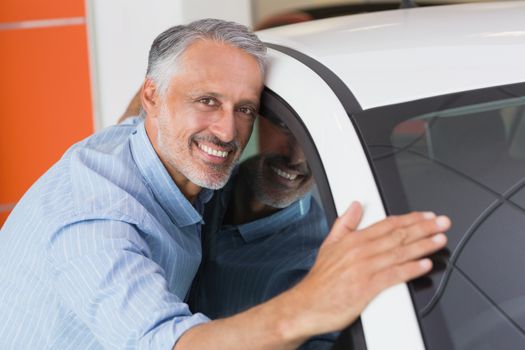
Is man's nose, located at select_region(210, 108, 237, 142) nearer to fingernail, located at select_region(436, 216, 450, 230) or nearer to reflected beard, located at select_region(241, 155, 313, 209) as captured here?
reflected beard, located at select_region(241, 155, 313, 209)

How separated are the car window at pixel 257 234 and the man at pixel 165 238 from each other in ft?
0.32

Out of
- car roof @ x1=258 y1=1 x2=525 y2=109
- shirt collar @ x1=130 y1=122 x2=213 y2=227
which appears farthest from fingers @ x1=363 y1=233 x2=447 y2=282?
shirt collar @ x1=130 y1=122 x2=213 y2=227

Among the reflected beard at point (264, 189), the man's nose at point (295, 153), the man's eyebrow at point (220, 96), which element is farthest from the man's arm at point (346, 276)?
the reflected beard at point (264, 189)

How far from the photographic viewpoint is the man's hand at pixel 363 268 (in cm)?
121

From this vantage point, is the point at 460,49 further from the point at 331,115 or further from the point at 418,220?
the point at 418,220

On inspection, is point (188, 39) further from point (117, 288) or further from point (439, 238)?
point (439, 238)

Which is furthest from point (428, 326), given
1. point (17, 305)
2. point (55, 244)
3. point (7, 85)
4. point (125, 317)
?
point (7, 85)

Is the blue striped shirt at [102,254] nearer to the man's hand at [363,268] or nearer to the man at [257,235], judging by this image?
the man at [257,235]

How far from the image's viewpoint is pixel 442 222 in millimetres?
1255

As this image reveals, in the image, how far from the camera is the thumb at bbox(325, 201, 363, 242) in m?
1.29

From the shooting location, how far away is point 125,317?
1.41 meters

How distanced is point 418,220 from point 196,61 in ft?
2.25

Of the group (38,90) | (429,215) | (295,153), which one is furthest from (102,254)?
(38,90)

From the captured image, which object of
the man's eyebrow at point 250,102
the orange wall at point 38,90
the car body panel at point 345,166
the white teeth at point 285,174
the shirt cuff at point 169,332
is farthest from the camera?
the orange wall at point 38,90
